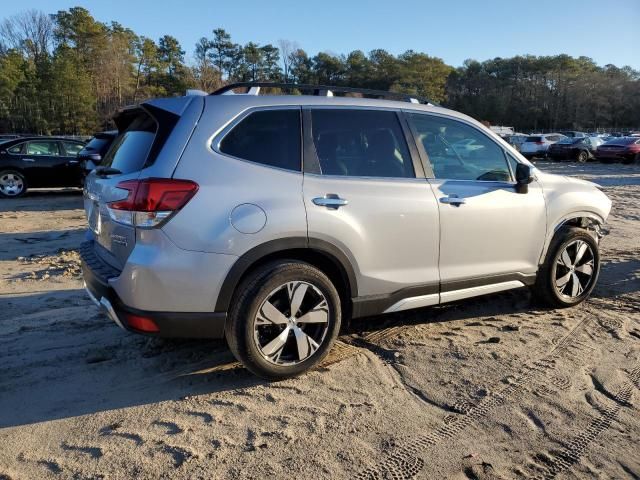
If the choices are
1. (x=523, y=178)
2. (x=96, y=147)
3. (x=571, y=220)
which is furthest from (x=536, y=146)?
(x=523, y=178)

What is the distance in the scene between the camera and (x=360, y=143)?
381 centimetres

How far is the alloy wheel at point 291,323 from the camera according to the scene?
11.0ft

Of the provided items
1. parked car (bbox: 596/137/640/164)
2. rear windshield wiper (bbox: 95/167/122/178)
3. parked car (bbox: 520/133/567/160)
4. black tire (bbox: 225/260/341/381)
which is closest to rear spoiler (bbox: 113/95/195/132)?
rear windshield wiper (bbox: 95/167/122/178)

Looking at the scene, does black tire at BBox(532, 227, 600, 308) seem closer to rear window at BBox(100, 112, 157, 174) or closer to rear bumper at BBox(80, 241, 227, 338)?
rear bumper at BBox(80, 241, 227, 338)

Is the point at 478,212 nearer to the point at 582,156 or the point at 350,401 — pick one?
the point at 350,401

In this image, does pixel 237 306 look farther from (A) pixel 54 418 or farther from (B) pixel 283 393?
(A) pixel 54 418

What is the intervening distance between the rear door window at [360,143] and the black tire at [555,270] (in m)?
1.70

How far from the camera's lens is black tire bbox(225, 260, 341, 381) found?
3254 mm

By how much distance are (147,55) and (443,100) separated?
60.2 m

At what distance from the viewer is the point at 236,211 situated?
3162mm

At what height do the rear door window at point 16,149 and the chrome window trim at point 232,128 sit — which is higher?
the chrome window trim at point 232,128

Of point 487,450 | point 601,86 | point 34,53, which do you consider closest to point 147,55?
point 34,53

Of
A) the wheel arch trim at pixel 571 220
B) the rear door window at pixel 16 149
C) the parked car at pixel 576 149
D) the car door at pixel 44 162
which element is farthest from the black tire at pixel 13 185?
the parked car at pixel 576 149

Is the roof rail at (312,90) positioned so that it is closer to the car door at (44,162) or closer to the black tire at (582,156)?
the car door at (44,162)
